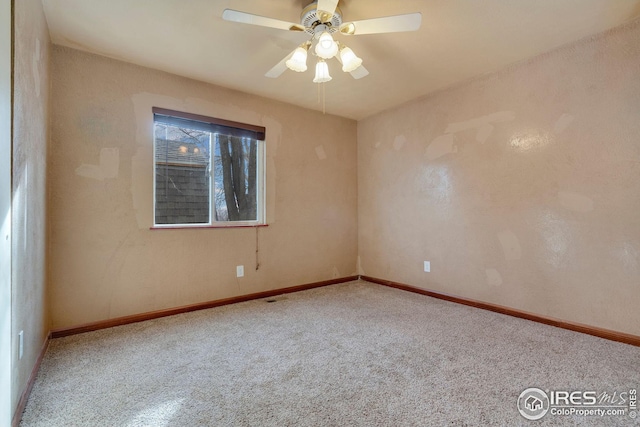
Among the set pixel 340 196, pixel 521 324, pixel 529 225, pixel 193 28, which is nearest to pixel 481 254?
pixel 529 225

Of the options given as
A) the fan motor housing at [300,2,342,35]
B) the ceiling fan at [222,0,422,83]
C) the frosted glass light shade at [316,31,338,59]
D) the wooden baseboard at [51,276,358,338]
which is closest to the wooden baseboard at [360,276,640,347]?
the wooden baseboard at [51,276,358,338]

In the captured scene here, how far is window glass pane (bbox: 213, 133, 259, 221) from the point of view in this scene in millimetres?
3213

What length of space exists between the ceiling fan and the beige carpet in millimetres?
1998

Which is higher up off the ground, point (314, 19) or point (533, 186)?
point (314, 19)

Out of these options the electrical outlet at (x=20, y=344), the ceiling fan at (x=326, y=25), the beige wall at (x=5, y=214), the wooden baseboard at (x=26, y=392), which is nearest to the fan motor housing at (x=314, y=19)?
the ceiling fan at (x=326, y=25)

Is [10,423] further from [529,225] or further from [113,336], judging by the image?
[529,225]

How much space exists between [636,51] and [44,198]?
436 centimetres

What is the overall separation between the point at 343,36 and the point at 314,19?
45 cm

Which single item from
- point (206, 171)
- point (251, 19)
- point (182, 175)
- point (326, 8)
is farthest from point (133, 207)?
point (326, 8)

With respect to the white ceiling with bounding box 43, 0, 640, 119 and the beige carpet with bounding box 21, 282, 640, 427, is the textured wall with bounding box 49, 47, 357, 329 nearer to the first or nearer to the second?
the white ceiling with bounding box 43, 0, 640, 119

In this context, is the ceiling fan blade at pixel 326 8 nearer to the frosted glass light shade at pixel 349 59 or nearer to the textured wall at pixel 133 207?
the frosted glass light shade at pixel 349 59

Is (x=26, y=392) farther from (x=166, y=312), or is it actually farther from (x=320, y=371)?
(x=320, y=371)

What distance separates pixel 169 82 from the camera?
9.36 feet

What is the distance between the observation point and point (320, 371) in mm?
1795
